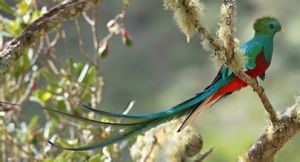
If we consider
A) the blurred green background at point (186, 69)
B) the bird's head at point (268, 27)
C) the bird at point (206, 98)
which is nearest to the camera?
the bird at point (206, 98)

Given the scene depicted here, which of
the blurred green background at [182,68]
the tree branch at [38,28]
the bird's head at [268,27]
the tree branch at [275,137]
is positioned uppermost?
the blurred green background at [182,68]

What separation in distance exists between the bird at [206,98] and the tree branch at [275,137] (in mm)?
110

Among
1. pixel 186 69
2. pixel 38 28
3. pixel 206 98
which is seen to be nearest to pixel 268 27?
pixel 206 98

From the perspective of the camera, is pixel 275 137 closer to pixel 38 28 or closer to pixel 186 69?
pixel 38 28

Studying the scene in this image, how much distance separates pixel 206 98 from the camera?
4.16ft

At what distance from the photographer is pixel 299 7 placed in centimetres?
546

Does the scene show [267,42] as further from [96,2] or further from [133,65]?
[133,65]

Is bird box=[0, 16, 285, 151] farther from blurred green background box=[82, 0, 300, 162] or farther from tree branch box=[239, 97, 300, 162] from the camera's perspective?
blurred green background box=[82, 0, 300, 162]

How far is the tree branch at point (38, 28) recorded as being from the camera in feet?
4.29

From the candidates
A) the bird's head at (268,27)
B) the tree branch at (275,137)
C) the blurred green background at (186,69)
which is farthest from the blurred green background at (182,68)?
the tree branch at (275,137)

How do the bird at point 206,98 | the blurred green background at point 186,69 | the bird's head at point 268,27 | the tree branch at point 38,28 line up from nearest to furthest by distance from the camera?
the bird at point 206,98 → the tree branch at point 38,28 → the bird's head at point 268,27 → the blurred green background at point 186,69

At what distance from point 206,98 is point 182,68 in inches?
166

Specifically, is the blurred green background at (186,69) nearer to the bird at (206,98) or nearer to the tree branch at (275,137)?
the bird at (206,98)

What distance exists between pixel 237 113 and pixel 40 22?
11.7ft
